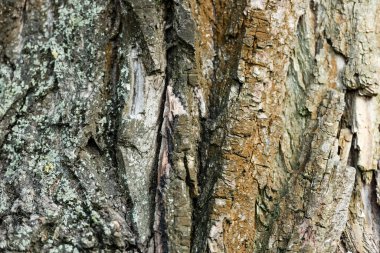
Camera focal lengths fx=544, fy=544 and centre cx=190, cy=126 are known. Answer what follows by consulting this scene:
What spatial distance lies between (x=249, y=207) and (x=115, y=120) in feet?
1.97

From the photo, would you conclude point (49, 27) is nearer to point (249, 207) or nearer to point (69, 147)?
point (69, 147)

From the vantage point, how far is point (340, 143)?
2113 mm

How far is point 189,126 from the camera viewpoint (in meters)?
2.02

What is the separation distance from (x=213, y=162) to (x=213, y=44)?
48cm

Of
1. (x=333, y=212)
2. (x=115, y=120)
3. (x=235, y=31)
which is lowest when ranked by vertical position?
(x=333, y=212)

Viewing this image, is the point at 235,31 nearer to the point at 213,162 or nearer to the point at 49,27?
the point at 213,162

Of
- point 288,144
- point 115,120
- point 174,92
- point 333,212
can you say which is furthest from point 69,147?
point 333,212

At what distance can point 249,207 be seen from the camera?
2.01 m

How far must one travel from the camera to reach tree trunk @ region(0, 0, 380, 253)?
77.9 inches

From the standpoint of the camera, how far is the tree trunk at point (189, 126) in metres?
1.98

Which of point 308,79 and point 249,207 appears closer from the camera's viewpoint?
point 249,207

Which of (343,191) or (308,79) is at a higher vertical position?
(308,79)

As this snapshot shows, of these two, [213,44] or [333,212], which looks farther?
[213,44]

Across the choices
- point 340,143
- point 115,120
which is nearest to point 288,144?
point 340,143
